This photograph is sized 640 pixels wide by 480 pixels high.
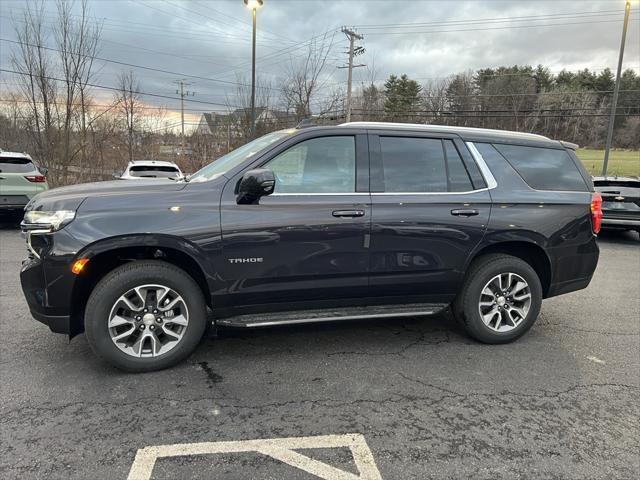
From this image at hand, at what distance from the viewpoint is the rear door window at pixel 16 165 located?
9866mm

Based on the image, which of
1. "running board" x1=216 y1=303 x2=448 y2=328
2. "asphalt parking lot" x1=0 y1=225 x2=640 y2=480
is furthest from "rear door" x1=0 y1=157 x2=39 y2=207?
"running board" x1=216 y1=303 x2=448 y2=328

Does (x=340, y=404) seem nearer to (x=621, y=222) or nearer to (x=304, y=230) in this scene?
(x=304, y=230)

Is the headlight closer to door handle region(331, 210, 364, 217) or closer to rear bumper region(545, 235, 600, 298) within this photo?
door handle region(331, 210, 364, 217)

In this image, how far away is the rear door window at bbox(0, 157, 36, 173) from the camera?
987cm

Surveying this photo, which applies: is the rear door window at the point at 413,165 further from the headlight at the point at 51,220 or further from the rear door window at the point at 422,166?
the headlight at the point at 51,220

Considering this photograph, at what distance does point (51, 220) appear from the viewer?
319 cm

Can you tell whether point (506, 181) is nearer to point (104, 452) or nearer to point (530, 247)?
point (530, 247)

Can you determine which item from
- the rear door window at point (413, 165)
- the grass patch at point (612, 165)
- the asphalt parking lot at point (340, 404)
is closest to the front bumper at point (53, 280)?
the asphalt parking lot at point (340, 404)

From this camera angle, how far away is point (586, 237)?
4.30 meters

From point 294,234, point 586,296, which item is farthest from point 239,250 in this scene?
point 586,296

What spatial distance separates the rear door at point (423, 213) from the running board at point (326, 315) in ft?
0.37

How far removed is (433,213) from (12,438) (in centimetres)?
324

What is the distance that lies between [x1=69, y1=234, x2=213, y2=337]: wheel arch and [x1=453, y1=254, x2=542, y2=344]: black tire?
223 cm

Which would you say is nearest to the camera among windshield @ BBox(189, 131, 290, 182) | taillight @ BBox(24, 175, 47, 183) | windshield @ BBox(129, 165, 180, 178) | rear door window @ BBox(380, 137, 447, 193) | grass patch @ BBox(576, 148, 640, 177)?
windshield @ BBox(189, 131, 290, 182)
